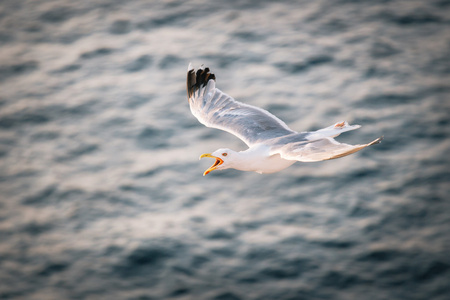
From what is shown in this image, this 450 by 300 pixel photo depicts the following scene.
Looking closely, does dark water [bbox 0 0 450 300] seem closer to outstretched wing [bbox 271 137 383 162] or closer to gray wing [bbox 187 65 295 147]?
gray wing [bbox 187 65 295 147]

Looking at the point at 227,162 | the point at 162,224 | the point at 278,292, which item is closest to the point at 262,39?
the point at 162,224

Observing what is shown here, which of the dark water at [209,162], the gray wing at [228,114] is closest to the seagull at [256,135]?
the gray wing at [228,114]

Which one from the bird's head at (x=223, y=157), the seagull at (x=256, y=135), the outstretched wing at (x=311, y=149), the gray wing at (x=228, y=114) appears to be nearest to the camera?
the outstretched wing at (x=311, y=149)

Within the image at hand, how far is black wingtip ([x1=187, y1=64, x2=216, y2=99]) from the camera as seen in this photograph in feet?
68.8

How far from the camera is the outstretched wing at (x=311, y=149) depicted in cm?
1616

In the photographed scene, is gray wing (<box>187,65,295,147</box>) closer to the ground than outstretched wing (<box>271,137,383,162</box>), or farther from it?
farther from it

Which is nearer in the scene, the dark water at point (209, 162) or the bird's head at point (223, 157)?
the bird's head at point (223, 157)

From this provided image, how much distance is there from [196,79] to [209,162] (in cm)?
823

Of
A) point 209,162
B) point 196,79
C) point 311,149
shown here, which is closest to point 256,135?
point 196,79

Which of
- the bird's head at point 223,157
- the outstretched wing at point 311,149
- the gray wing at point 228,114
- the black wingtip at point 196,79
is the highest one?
the black wingtip at point 196,79

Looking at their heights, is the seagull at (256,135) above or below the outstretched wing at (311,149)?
above

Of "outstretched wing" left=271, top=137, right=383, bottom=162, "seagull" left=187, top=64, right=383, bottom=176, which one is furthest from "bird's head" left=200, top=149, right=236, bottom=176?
"outstretched wing" left=271, top=137, right=383, bottom=162

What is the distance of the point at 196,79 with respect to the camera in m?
21.1

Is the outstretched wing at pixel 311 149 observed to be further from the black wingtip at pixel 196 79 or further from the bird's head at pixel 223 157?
the black wingtip at pixel 196 79
